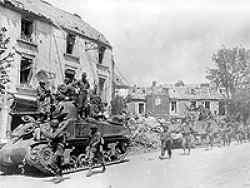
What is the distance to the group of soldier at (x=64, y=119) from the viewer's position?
1196 centimetres

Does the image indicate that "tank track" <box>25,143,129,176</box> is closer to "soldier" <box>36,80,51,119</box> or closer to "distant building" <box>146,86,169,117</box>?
"soldier" <box>36,80,51,119</box>

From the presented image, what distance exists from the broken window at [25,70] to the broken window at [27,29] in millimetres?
1265

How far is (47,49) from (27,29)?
1708mm

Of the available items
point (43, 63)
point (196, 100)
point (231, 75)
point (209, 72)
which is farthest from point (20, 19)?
point (196, 100)

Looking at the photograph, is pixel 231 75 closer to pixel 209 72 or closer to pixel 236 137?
pixel 209 72

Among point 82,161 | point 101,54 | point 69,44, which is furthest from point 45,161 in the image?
point 101,54

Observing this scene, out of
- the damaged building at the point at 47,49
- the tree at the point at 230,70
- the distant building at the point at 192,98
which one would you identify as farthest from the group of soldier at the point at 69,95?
the distant building at the point at 192,98

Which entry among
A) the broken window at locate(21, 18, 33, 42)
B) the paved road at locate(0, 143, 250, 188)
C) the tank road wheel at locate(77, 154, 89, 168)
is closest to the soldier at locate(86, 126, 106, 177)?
the tank road wheel at locate(77, 154, 89, 168)

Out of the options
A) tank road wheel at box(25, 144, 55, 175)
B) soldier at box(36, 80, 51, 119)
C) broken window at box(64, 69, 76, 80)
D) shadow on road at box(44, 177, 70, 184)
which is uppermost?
broken window at box(64, 69, 76, 80)

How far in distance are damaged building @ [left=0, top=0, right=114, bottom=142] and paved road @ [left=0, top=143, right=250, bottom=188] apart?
246 inches

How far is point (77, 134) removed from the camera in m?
13.5

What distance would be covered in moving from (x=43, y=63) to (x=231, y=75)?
1744 cm

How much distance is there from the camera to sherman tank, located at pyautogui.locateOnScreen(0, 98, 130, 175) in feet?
39.6

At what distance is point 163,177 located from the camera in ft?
35.9
